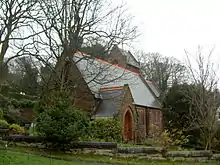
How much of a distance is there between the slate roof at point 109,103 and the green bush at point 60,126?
1124 cm

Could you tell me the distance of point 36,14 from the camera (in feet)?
59.5

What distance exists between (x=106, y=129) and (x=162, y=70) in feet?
109

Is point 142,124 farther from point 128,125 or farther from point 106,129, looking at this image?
point 106,129

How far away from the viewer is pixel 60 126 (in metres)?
17.1

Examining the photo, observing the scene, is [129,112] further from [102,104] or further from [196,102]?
[196,102]

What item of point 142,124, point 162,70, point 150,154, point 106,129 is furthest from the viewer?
point 162,70

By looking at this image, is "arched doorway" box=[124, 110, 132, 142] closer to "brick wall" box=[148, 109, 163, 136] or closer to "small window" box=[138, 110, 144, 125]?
"small window" box=[138, 110, 144, 125]

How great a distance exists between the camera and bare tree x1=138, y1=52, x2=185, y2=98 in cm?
5716

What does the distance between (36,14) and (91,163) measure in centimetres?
851

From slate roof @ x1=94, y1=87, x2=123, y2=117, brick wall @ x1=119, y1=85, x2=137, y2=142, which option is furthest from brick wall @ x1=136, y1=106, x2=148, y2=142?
slate roof @ x1=94, y1=87, x2=123, y2=117

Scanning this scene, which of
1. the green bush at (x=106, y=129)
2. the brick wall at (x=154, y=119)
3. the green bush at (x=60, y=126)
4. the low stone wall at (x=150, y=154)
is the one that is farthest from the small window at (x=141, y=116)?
the green bush at (x=60, y=126)

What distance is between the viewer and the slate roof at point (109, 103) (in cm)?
2947

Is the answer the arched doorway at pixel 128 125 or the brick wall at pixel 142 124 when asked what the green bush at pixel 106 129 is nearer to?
the arched doorway at pixel 128 125

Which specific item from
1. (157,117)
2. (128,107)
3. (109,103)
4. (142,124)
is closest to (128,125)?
(128,107)
